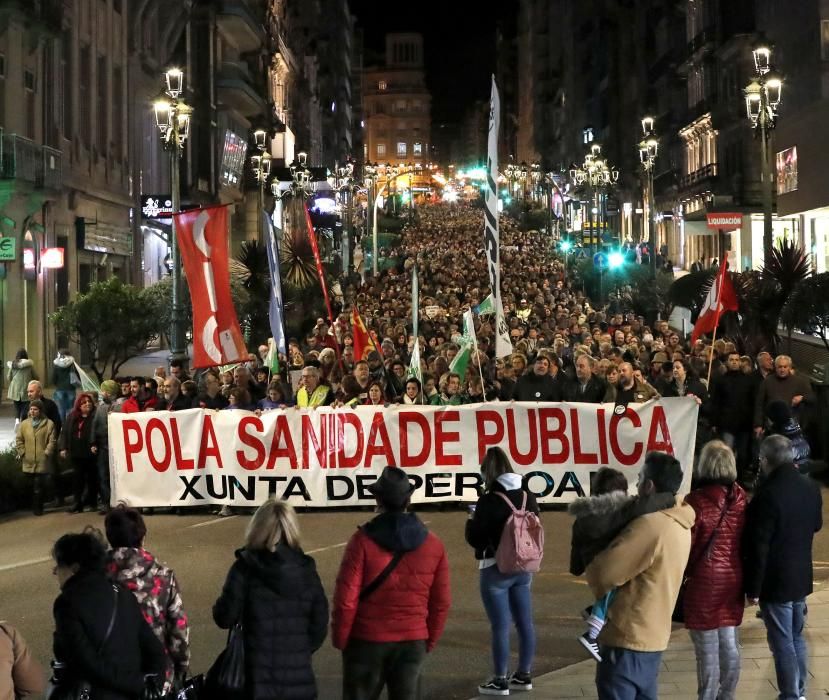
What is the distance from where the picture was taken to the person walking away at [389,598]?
579 cm

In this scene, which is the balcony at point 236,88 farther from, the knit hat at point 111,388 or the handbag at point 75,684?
the handbag at point 75,684

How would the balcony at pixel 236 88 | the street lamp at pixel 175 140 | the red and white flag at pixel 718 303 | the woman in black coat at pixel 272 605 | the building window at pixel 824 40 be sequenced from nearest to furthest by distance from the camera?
1. the woman in black coat at pixel 272 605
2. the red and white flag at pixel 718 303
3. the street lamp at pixel 175 140
4. the building window at pixel 824 40
5. the balcony at pixel 236 88

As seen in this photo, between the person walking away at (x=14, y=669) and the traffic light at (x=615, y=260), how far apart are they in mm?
41255

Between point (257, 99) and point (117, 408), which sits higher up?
point (257, 99)

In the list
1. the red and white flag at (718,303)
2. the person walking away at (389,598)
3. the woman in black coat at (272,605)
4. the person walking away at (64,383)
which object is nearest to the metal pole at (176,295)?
the person walking away at (64,383)

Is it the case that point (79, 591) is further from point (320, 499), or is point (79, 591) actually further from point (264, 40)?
point (264, 40)

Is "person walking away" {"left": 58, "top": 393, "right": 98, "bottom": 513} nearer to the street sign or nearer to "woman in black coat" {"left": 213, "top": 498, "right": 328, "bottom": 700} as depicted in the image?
"woman in black coat" {"left": 213, "top": 498, "right": 328, "bottom": 700}

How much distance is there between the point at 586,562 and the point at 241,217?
62.7 m

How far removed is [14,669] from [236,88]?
55.9 m

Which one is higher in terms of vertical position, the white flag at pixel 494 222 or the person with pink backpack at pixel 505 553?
the white flag at pixel 494 222

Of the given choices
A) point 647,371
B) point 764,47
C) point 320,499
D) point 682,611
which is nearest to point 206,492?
point 320,499

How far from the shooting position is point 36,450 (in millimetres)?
14859

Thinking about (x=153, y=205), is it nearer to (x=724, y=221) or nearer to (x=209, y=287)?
(x=724, y=221)

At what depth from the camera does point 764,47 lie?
25344mm
